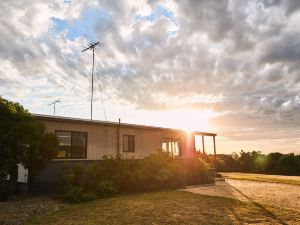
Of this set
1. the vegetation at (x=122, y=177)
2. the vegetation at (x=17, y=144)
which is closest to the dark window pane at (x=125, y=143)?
the vegetation at (x=122, y=177)

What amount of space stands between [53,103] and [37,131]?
44.6ft

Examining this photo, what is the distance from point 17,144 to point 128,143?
351 inches

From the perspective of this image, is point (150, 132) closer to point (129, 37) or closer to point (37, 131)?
point (129, 37)

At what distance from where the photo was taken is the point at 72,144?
17.8m

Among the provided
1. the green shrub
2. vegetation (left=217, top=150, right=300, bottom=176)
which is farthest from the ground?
vegetation (left=217, top=150, right=300, bottom=176)

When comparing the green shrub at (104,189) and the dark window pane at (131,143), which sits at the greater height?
the dark window pane at (131,143)

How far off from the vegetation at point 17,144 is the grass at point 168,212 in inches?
125

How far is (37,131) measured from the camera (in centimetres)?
1408

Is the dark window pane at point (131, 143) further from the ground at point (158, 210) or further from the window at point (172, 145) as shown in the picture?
the ground at point (158, 210)

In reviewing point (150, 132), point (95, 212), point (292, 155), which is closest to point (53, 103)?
point (150, 132)

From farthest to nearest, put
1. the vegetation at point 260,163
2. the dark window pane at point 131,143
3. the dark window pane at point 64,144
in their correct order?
the vegetation at point 260,163
the dark window pane at point 131,143
the dark window pane at point 64,144

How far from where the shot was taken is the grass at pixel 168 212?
31.9ft

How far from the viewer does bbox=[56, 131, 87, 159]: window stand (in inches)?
687

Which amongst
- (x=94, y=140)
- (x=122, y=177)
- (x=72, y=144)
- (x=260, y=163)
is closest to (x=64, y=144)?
(x=72, y=144)
